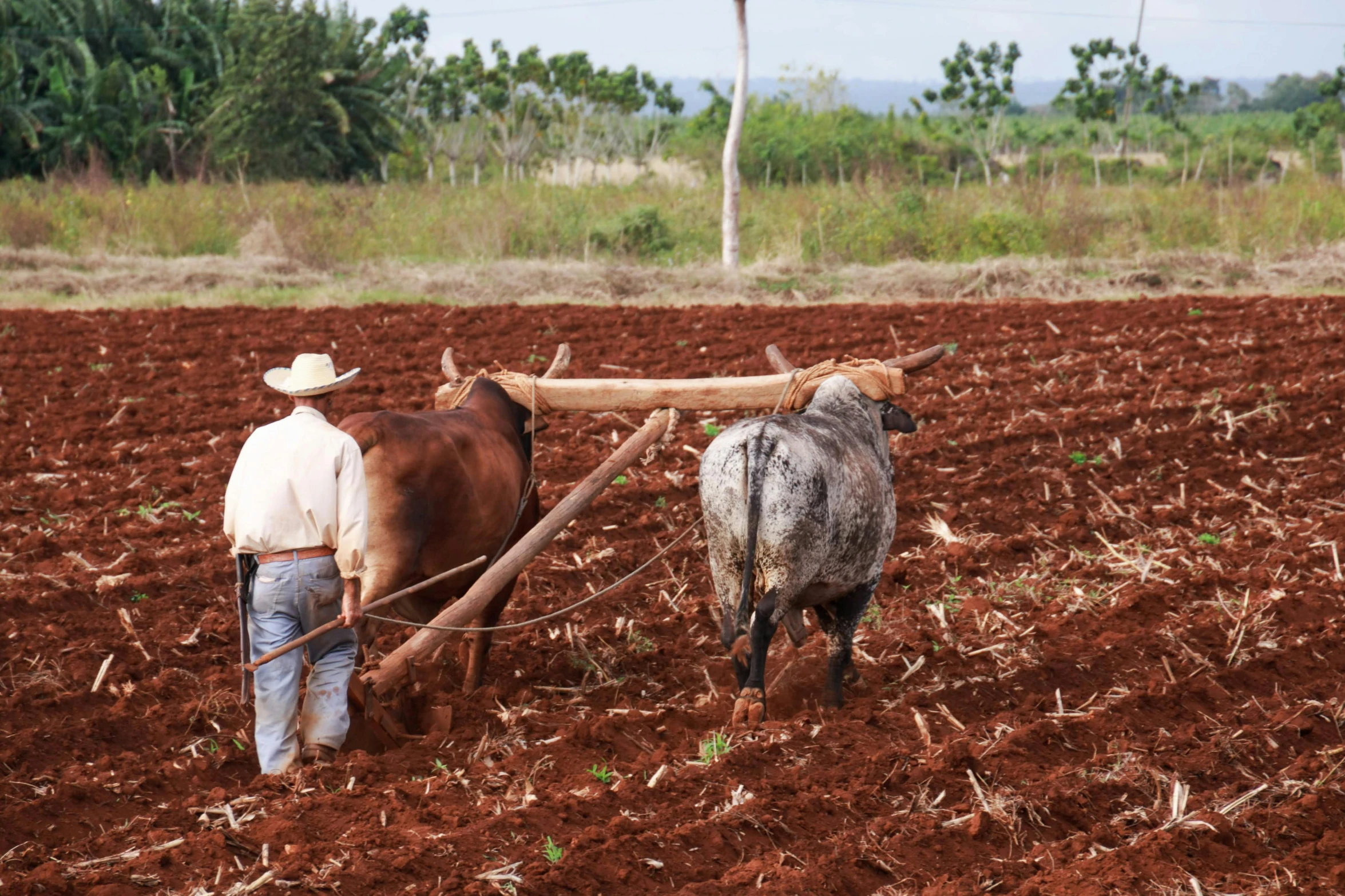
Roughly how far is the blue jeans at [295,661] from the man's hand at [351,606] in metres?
0.15

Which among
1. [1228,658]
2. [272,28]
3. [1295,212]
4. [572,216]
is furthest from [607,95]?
[1228,658]

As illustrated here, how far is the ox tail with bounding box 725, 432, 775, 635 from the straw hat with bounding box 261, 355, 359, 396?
1.51m

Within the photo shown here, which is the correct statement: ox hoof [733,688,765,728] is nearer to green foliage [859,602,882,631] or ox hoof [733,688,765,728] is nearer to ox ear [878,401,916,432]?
ox ear [878,401,916,432]

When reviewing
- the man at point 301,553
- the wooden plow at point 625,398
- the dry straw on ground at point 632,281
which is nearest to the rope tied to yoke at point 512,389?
the wooden plow at point 625,398

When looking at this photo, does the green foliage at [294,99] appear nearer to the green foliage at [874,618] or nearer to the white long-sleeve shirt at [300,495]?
the green foliage at [874,618]

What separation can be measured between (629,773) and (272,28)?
29.9 metres

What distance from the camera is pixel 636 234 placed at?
2219 cm

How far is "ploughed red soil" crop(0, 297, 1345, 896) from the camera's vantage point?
153 inches

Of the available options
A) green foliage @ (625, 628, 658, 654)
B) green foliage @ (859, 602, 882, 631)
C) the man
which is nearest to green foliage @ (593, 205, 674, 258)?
green foliage @ (859, 602, 882, 631)

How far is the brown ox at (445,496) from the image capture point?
5.08 metres

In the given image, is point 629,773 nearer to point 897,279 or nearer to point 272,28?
point 897,279

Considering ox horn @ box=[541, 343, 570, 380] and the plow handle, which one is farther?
ox horn @ box=[541, 343, 570, 380]

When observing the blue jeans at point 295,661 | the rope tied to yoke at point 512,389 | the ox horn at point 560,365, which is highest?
the ox horn at point 560,365

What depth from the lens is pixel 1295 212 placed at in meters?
21.8
